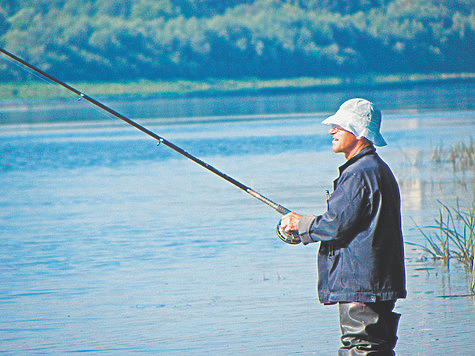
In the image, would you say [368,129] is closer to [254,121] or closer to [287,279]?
[287,279]

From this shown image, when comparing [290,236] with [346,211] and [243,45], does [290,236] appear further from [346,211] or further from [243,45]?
[243,45]

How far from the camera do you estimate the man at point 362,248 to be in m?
3.74

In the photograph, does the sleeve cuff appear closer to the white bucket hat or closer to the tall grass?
the white bucket hat

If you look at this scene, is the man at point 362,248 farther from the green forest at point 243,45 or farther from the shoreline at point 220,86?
the green forest at point 243,45

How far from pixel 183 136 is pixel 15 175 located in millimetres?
11293

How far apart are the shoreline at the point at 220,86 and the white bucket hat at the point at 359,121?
6883 centimetres

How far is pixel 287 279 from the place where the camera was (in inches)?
314

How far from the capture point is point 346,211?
3.72 metres

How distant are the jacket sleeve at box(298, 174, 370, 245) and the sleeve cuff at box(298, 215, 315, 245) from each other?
0.07 meters

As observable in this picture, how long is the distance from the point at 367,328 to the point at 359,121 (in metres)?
0.79

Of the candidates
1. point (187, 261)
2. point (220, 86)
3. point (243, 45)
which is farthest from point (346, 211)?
point (243, 45)

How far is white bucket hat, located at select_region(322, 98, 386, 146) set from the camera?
3.88m

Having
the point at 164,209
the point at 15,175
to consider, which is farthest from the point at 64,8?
the point at 164,209

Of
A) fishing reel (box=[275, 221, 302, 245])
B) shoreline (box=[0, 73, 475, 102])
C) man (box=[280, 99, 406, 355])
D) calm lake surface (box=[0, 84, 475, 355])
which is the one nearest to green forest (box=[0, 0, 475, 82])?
shoreline (box=[0, 73, 475, 102])
